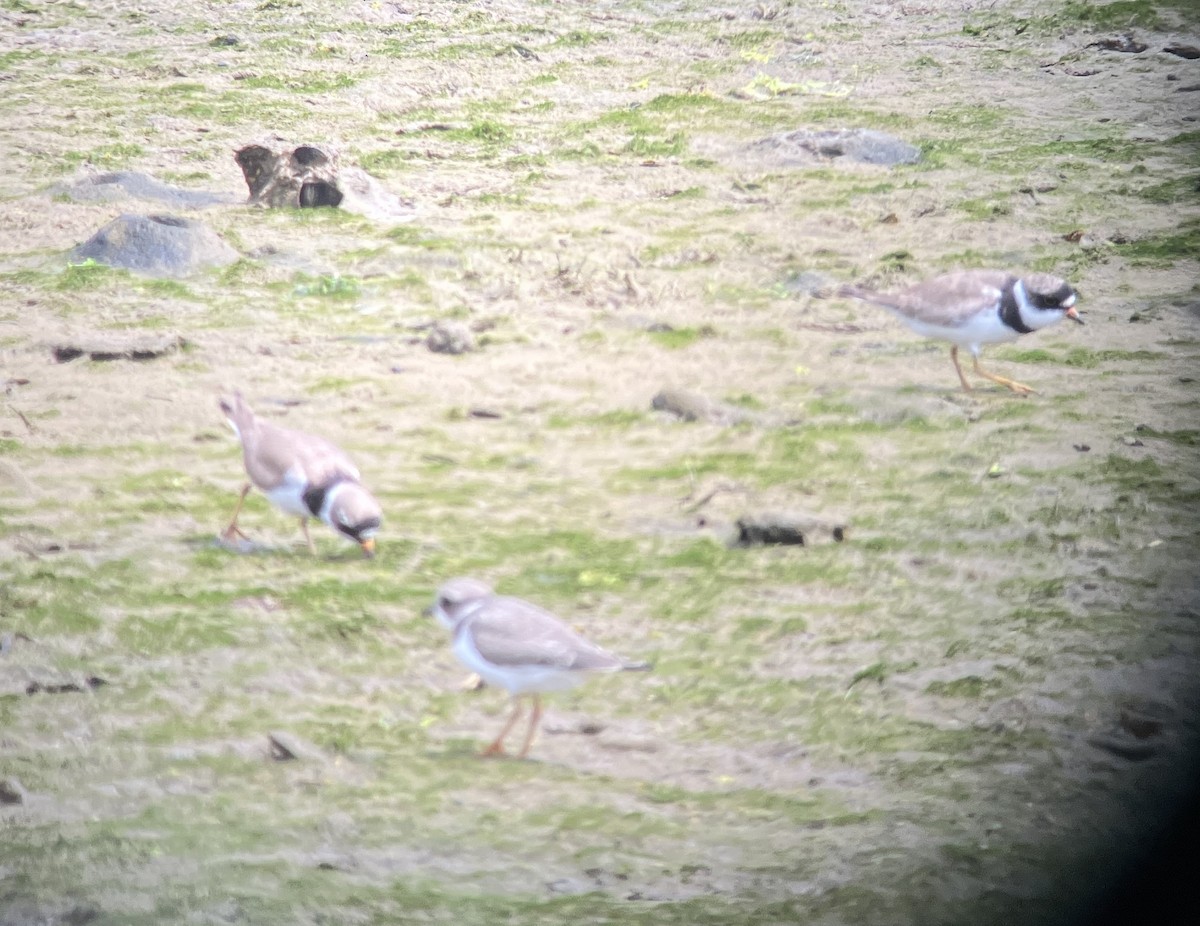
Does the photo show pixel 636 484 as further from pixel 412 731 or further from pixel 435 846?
pixel 435 846

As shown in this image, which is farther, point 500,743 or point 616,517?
point 616,517

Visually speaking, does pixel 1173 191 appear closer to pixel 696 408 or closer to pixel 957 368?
pixel 957 368

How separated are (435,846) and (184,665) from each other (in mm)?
1451

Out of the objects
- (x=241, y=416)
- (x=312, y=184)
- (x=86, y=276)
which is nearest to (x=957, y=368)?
(x=241, y=416)

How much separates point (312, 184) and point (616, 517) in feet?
15.4

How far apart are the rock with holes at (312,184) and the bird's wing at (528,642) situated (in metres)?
5.71

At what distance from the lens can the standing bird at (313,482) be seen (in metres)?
5.47

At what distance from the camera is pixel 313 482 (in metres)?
5.52

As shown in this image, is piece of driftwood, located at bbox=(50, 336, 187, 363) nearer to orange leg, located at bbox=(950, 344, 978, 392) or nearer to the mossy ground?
the mossy ground

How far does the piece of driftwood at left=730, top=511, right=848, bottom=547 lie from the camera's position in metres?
5.86

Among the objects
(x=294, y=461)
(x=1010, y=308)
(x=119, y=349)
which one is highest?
(x=1010, y=308)

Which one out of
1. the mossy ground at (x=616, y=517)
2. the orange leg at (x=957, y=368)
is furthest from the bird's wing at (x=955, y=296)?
the mossy ground at (x=616, y=517)

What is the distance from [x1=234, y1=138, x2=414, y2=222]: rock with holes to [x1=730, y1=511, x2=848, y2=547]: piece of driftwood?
4642mm

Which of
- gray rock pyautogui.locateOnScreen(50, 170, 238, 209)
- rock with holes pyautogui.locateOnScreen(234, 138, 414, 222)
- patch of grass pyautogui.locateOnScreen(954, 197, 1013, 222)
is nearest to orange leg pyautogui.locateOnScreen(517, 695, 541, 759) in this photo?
rock with holes pyautogui.locateOnScreen(234, 138, 414, 222)
